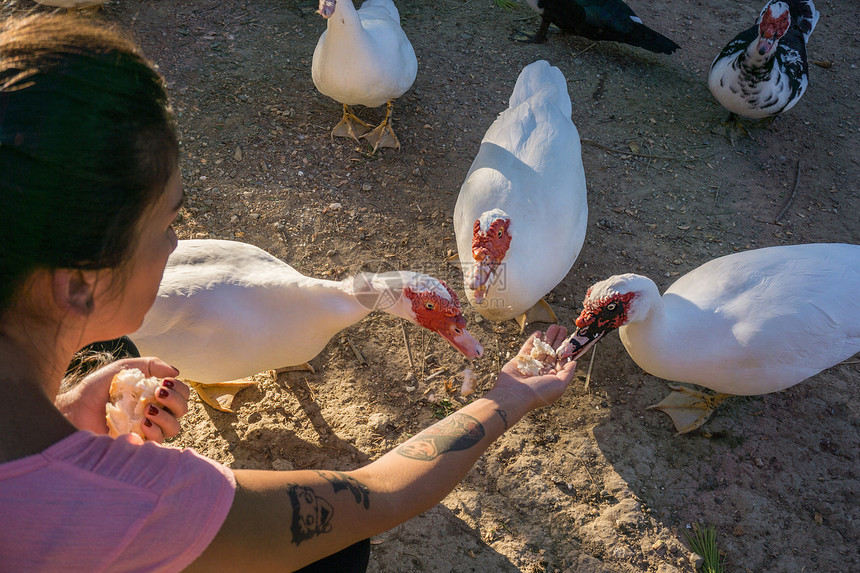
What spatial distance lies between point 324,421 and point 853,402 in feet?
9.09

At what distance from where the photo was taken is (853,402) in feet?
10.2

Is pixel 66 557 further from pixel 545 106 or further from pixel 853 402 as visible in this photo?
pixel 853 402

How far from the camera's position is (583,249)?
3.79 metres

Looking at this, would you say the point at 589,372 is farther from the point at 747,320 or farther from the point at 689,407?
the point at 747,320

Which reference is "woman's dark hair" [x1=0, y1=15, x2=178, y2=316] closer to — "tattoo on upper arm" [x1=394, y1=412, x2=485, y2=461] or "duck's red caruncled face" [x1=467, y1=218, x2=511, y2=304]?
"tattoo on upper arm" [x1=394, y1=412, x2=485, y2=461]

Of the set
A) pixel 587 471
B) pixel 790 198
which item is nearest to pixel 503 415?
pixel 587 471

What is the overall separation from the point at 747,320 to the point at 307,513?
2.26 metres

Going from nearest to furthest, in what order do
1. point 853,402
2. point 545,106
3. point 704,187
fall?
point 853,402
point 545,106
point 704,187

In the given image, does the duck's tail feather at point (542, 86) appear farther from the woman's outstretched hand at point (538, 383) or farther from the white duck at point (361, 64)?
the woman's outstretched hand at point (538, 383)

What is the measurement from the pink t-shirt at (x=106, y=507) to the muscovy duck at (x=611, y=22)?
5.18 metres

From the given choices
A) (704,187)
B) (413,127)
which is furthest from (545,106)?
(704,187)

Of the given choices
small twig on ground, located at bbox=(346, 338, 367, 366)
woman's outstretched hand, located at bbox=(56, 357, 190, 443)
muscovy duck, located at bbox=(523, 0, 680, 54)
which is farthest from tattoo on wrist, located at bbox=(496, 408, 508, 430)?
muscovy duck, located at bbox=(523, 0, 680, 54)

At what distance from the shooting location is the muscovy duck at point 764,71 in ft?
14.4

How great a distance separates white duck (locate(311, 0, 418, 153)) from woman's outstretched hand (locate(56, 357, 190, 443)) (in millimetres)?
2674
